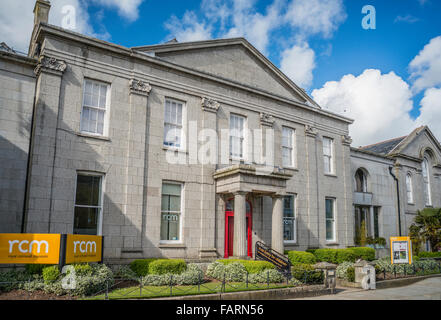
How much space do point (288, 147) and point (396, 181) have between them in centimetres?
1429

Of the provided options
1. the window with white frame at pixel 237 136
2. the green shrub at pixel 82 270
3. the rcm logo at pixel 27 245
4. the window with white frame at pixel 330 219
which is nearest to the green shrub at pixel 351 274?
the window with white frame at pixel 330 219

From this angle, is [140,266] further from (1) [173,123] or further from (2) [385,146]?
(2) [385,146]

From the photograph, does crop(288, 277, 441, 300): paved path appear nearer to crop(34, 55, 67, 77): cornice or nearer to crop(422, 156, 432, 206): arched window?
crop(34, 55, 67, 77): cornice

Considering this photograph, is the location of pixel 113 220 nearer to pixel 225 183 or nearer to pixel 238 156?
pixel 225 183

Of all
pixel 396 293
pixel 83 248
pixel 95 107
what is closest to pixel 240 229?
pixel 396 293

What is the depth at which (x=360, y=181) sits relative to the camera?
3153 cm

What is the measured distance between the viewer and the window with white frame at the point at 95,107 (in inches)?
685

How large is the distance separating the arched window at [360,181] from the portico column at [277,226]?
13.5 meters

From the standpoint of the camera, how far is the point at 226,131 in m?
21.5

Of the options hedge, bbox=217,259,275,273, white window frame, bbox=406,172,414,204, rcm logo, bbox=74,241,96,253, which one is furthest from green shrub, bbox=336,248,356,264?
rcm logo, bbox=74,241,96,253

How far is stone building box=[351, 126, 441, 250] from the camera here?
3092cm

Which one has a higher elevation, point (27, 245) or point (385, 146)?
point (385, 146)

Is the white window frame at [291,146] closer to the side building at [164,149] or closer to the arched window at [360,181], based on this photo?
the side building at [164,149]
